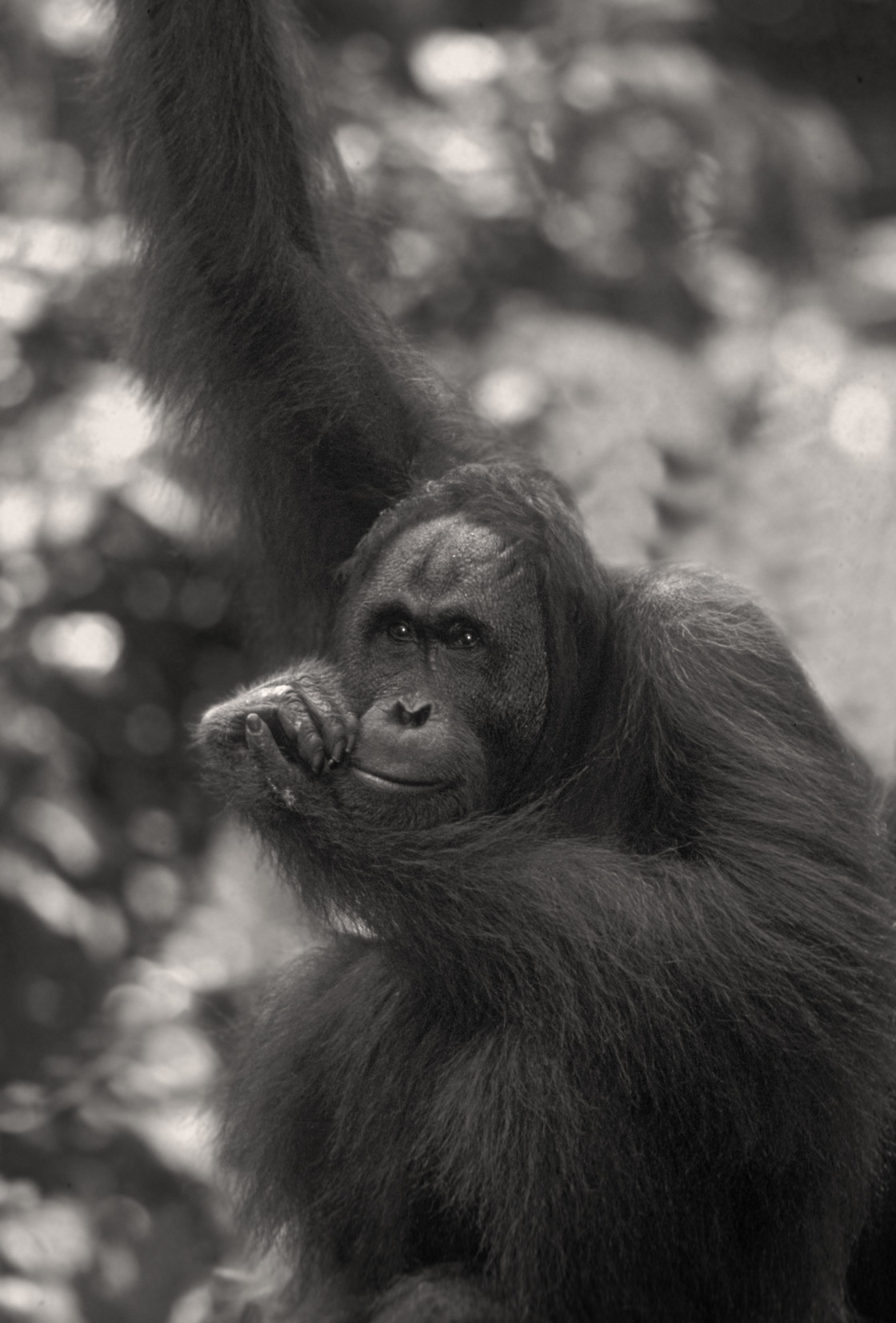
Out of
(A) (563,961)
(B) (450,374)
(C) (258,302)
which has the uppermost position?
(B) (450,374)

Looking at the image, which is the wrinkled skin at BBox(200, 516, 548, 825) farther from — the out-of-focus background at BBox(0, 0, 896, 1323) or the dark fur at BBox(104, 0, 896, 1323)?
the out-of-focus background at BBox(0, 0, 896, 1323)

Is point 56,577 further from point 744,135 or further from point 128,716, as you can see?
point 744,135

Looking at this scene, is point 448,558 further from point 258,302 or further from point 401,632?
point 258,302

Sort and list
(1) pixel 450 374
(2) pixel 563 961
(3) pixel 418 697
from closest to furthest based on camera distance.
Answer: (2) pixel 563 961
(3) pixel 418 697
(1) pixel 450 374

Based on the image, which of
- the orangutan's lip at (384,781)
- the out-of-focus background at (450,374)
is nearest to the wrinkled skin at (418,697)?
the orangutan's lip at (384,781)

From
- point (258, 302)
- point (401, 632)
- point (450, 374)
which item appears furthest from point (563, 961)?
point (450, 374)

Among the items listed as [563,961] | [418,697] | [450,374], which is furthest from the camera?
[450,374]

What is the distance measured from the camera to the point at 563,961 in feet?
6.84

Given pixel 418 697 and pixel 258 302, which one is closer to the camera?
pixel 418 697

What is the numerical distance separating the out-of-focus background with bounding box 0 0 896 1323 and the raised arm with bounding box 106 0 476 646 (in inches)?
19.9

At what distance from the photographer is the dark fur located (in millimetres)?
2061

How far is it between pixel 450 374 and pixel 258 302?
64cm

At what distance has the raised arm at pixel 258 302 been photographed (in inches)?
96.4

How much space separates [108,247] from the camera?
3.38 metres
